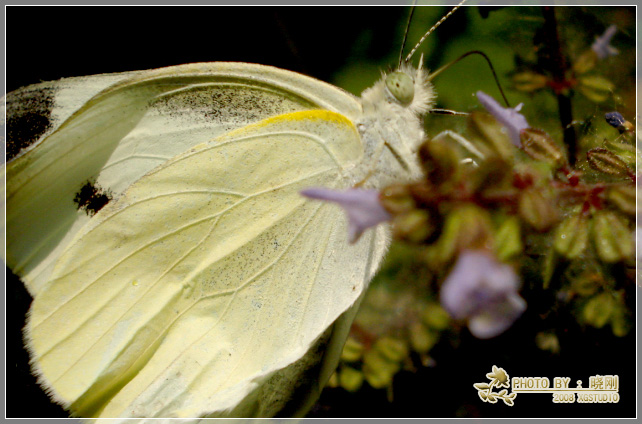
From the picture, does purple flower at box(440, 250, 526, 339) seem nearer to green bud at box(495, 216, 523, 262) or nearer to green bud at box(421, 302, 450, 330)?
green bud at box(495, 216, 523, 262)

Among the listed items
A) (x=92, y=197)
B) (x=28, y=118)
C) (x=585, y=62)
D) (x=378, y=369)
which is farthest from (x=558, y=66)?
(x=28, y=118)

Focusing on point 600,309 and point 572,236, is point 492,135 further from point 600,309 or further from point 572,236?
point 600,309

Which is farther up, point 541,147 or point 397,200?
point 541,147

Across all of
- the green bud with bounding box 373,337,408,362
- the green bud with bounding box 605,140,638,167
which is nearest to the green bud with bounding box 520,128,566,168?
the green bud with bounding box 605,140,638,167

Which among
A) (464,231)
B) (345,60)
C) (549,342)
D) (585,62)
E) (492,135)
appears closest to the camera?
(464,231)

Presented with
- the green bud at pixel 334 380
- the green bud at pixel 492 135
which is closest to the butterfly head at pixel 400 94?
the green bud at pixel 492 135

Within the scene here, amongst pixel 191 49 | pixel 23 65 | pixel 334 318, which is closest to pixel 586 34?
pixel 334 318
